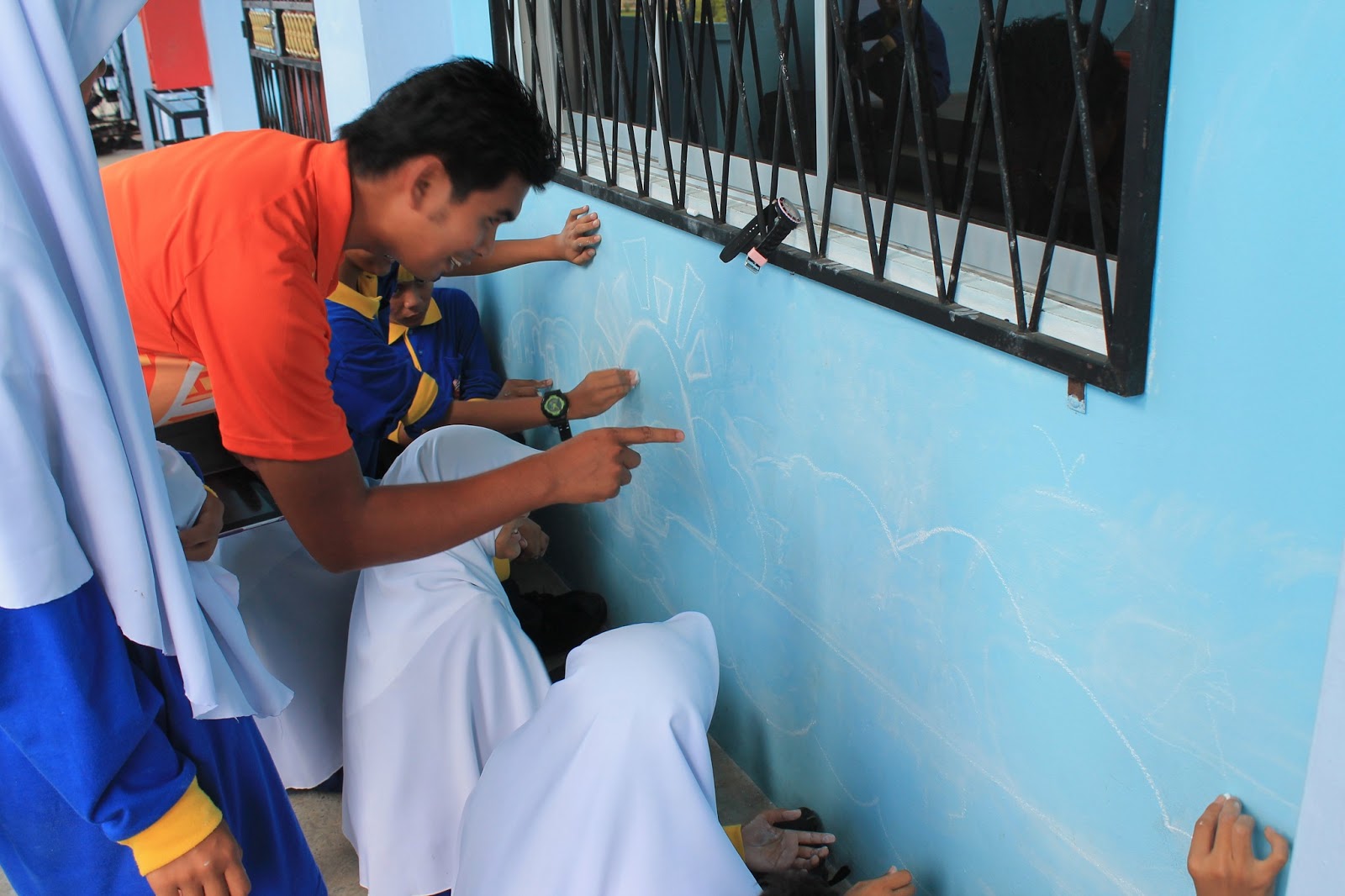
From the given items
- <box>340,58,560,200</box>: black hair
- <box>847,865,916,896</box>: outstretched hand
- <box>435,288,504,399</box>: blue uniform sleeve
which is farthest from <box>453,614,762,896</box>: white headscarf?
<box>435,288,504,399</box>: blue uniform sleeve

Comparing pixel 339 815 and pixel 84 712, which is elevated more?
pixel 84 712

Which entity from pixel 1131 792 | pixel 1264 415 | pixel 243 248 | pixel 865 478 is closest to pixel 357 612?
pixel 243 248

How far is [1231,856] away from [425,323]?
2.12 metres

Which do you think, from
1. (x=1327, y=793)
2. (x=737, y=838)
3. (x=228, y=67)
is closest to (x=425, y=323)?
(x=737, y=838)

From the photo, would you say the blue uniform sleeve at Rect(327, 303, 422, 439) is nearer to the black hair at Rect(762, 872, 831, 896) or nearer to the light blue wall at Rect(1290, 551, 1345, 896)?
the black hair at Rect(762, 872, 831, 896)

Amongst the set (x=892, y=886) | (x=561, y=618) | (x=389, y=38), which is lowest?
(x=561, y=618)

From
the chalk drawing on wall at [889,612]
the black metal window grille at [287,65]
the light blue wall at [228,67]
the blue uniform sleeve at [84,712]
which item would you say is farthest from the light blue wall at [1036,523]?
the light blue wall at [228,67]

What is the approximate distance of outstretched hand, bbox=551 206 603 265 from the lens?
225 cm

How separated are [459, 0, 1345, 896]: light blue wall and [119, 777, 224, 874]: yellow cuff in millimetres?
959

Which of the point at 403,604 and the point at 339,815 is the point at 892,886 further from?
the point at 339,815

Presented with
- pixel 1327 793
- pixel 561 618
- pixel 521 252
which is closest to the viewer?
pixel 1327 793

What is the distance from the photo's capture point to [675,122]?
2.42 m

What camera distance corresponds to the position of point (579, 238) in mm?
2273

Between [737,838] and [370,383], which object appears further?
[370,383]
